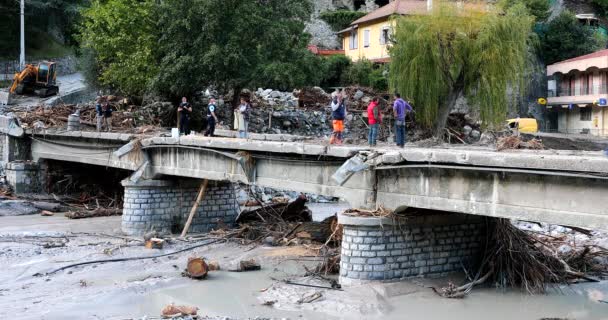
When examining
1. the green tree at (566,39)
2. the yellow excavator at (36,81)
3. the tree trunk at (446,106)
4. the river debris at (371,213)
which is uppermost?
the green tree at (566,39)

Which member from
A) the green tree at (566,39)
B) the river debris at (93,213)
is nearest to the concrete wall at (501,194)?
the river debris at (93,213)

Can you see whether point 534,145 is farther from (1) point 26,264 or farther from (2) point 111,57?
(2) point 111,57

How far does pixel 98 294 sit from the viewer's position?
15.0 meters

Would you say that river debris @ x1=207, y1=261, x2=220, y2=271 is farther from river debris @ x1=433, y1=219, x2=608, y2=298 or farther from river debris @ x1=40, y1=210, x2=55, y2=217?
river debris @ x1=40, y1=210, x2=55, y2=217

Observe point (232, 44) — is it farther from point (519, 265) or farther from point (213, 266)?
point (519, 265)

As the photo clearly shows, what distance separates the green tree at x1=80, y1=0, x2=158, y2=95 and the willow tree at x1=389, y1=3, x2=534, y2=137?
Answer: 38.7 ft

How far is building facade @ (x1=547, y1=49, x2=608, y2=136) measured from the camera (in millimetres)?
48344

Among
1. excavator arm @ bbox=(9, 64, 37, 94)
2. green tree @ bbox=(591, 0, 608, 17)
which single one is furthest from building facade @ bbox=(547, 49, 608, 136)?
excavator arm @ bbox=(9, 64, 37, 94)

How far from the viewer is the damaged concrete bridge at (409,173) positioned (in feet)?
37.4

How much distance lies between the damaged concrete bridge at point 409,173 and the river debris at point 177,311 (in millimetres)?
4478

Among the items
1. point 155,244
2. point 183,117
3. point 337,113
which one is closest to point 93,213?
point 183,117

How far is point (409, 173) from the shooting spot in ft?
47.4

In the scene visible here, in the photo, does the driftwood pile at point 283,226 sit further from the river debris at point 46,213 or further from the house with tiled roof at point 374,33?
the house with tiled roof at point 374,33

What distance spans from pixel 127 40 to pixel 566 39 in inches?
1499
